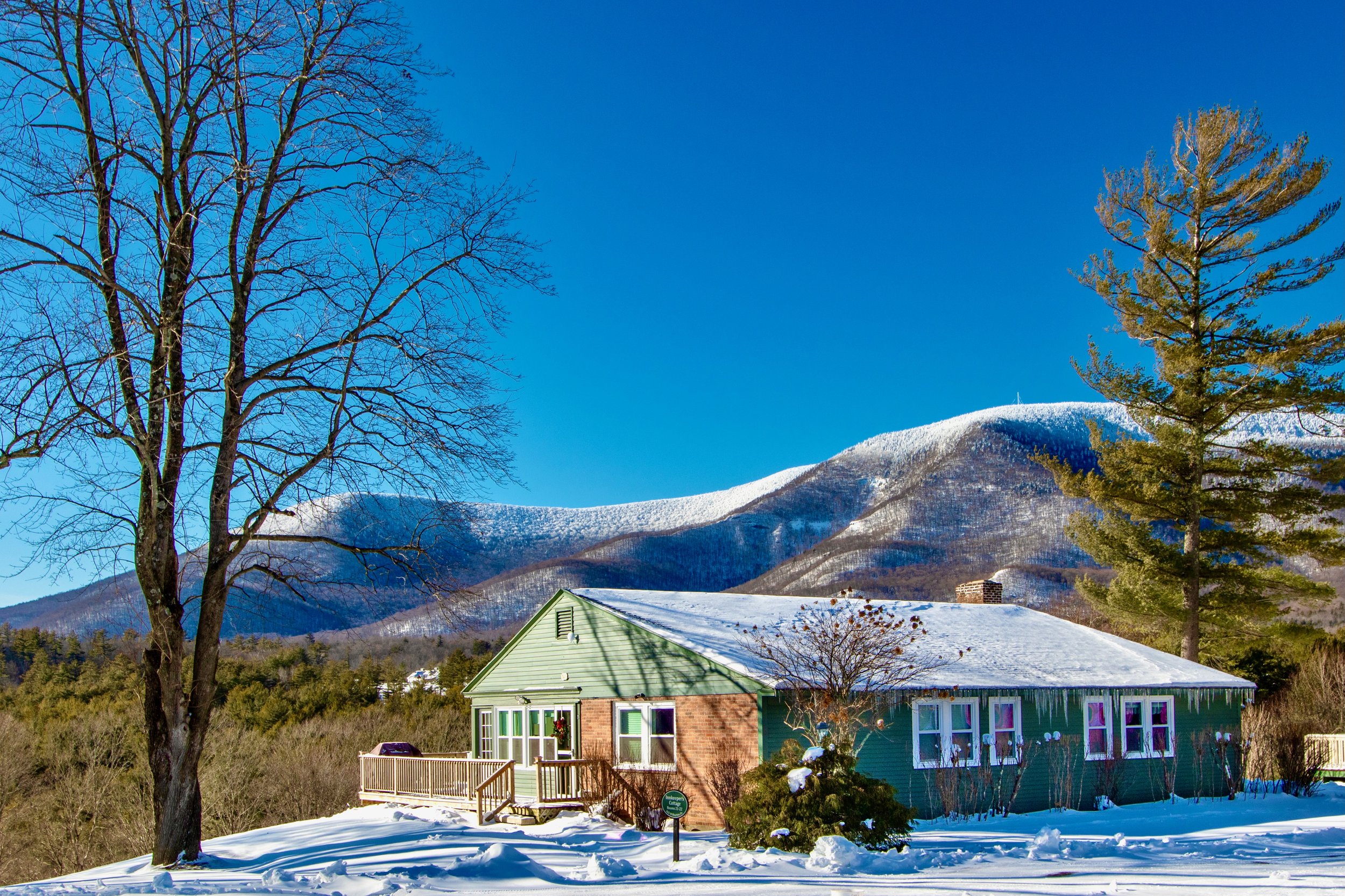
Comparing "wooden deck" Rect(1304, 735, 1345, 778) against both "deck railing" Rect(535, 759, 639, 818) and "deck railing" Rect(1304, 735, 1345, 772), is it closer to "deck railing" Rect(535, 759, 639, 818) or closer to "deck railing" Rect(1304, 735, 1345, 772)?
"deck railing" Rect(1304, 735, 1345, 772)

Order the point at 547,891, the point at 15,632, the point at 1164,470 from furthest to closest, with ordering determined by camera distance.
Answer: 1. the point at 15,632
2. the point at 1164,470
3. the point at 547,891

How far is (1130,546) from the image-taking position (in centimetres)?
2848

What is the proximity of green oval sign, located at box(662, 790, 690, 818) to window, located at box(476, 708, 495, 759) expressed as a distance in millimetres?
13145

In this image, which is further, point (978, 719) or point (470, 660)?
point (470, 660)

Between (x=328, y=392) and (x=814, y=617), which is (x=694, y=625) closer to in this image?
(x=814, y=617)

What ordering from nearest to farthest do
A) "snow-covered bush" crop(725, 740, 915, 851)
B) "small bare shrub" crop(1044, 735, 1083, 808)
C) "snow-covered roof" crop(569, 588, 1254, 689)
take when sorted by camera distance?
1. "snow-covered bush" crop(725, 740, 915, 851)
2. "snow-covered roof" crop(569, 588, 1254, 689)
3. "small bare shrub" crop(1044, 735, 1083, 808)

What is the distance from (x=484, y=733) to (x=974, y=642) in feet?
37.6

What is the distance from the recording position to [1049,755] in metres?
19.5

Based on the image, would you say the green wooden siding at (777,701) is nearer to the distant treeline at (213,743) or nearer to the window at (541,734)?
the window at (541,734)

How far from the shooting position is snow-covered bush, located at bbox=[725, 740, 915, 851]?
42.4 feet

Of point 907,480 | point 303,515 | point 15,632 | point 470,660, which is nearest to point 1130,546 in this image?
point 303,515

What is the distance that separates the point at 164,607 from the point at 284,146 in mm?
5987

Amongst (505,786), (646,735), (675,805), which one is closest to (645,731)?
(646,735)

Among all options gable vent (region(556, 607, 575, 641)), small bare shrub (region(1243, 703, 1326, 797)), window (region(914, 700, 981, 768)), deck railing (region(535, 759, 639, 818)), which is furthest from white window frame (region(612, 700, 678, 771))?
small bare shrub (region(1243, 703, 1326, 797))
